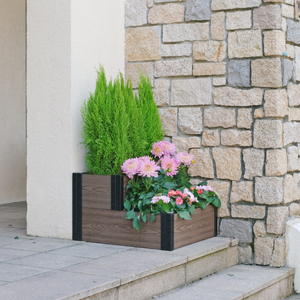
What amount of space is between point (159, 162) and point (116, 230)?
2.20 ft

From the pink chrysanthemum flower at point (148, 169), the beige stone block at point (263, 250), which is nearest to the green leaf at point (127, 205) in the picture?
the pink chrysanthemum flower at point (148, 169)

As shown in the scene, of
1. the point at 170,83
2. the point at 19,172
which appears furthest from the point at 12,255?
the point at 19,172

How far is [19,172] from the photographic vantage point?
21.0 ft

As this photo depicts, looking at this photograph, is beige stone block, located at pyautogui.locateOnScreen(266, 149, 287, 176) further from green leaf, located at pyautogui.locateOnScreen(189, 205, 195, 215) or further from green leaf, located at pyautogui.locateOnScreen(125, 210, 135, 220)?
green leaf, located at pyautogui.locateOnScreen(125, 210, 135, 220)

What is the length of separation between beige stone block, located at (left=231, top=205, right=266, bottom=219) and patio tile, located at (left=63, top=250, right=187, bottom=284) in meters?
0.83

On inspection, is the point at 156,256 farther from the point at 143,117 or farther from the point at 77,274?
the point at 143,117

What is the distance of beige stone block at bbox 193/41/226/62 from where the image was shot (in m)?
4.08

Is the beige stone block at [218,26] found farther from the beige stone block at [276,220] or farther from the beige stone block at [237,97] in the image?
the beige stone block at [276,220]

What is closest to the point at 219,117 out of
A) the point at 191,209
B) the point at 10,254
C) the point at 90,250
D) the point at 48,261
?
the point at 191,209

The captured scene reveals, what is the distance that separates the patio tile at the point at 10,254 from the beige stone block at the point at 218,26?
2188mm

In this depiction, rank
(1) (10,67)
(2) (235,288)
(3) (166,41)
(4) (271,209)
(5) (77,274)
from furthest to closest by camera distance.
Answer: (1) (10,67), (3) (166,41), (4) (271,209), (2) (235,288), (5) (77,274)

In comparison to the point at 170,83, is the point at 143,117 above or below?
below

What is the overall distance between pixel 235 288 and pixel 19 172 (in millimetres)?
3811

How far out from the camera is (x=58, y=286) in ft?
8.77
